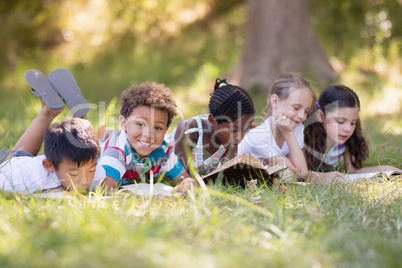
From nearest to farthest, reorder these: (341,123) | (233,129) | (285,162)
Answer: (233,129) < (285,162) < (341,123)

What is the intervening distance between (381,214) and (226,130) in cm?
148

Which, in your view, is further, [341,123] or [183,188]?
[341,123]

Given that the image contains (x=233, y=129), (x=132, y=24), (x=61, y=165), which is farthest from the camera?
(x=132, y=24)

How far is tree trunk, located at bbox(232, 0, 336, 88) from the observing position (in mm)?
8000

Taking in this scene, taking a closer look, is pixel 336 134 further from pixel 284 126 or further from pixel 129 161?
pixel 129 161

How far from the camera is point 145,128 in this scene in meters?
Result: 3.34

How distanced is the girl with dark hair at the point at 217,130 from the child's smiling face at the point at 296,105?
0.39 meters

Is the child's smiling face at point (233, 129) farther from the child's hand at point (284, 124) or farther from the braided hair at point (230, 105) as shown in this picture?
the child's hand at point (284, 124)

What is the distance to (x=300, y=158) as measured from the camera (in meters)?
3.71

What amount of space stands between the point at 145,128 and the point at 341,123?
1948mm

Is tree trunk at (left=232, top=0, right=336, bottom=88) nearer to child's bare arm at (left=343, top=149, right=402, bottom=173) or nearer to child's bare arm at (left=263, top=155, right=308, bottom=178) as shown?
child's bare arm at (left=343, top=149, right=402, bottom=173)

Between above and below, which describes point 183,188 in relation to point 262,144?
below

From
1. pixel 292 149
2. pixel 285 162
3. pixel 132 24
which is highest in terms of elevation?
pixel 132 24

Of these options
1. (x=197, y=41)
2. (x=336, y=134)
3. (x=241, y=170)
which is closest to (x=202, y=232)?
(x=241, y=170)
